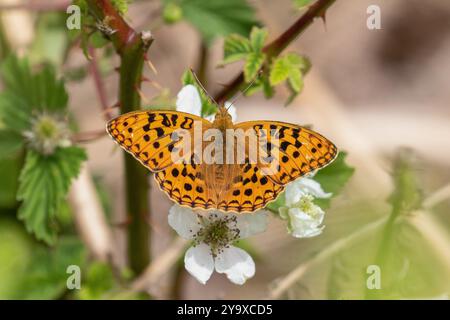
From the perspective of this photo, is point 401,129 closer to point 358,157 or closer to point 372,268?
point 358,157

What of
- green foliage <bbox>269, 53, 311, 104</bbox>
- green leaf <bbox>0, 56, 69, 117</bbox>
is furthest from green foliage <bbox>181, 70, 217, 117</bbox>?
green leaf <bbox>0, 56, 69, 117</bbox>

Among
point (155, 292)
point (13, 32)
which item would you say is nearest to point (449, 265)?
point (155, 292)

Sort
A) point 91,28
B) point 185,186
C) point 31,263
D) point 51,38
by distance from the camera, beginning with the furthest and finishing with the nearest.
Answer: point 51,38 < point 31,263 < point 91,28 < point 185,186

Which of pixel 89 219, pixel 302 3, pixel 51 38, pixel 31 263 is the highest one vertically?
pixel 51 38

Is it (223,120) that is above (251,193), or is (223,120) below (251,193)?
above

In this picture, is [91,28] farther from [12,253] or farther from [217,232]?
[12,253]

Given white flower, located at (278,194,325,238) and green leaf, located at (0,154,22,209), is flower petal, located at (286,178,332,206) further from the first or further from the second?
green leaf, located at (0,154,22,209)

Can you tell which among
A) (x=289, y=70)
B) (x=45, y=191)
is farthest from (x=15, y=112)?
(x=289, y=70)

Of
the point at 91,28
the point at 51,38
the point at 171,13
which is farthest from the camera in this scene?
the point at 51,38
